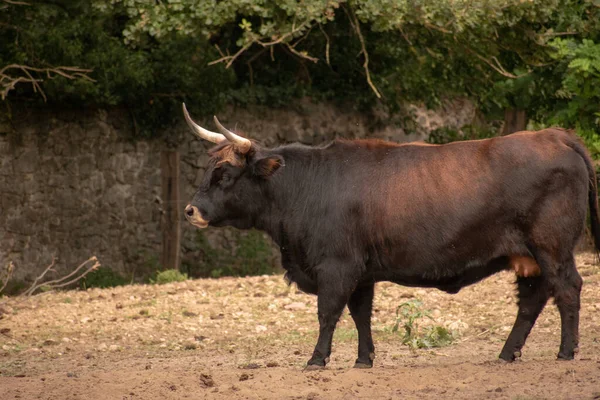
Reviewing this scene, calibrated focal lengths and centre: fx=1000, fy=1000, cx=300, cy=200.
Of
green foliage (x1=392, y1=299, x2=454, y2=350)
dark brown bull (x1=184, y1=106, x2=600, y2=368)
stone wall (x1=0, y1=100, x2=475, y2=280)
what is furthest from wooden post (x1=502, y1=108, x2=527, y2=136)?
dark brown bull (x1=184, y1=106, x2=600, y2=368)

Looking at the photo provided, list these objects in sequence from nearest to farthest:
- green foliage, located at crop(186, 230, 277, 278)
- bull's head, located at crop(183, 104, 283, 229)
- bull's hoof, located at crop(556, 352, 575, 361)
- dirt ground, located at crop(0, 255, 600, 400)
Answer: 1. dirt ground, located at crop(0, 255, 600, 400)
2. bull's hoof, located at crop(556, 352, 575, 361)
3. bull's head, located at crop(183, 104, 283, 229)
4. green foliage, located at crop(186, 230, 277, 278)

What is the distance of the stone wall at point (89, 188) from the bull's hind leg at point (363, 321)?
8789 mm

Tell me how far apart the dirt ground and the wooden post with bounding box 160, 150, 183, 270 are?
3475 mm

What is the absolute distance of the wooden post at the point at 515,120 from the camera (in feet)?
54.2

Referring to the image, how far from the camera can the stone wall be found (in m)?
15.3

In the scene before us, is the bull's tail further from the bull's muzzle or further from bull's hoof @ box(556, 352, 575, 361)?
the bull's muzzle

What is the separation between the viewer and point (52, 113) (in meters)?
15.6

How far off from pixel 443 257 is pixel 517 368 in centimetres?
93

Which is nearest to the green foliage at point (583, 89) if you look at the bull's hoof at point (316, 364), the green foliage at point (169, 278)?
the green foliage at point (169, 278)

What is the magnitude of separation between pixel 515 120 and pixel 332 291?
10198mm

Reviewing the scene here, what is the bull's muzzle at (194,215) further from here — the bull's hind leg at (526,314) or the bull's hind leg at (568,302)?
the bull's hind leg at (568,302)

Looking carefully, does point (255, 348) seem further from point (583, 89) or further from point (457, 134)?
point (457, 134)

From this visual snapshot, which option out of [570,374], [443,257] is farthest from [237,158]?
[570,374]

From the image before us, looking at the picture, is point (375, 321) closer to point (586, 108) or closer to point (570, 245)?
point (570, 245)
